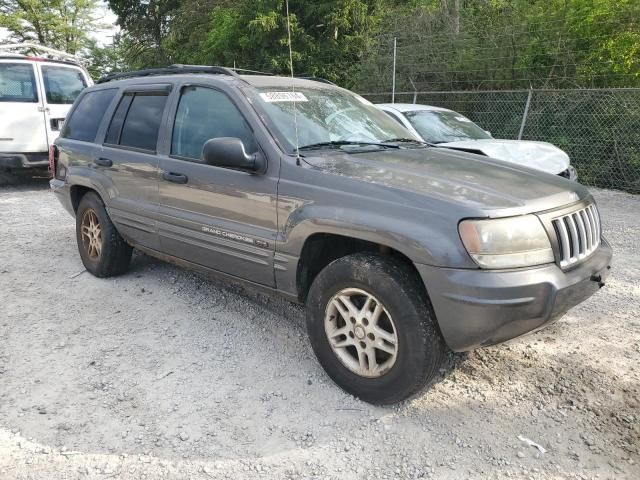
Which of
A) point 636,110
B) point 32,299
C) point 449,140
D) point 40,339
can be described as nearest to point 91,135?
point 32,299

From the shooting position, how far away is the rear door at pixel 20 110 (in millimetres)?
8805

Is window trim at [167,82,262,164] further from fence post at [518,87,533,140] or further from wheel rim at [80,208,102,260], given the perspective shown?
fence post at [518,87,533,140]

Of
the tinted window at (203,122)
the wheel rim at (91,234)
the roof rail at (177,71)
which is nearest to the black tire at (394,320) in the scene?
the tinted window at (203,122)

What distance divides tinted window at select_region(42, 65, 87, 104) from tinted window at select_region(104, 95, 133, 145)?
18.7 ft

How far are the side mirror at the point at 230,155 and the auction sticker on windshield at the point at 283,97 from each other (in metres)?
0.51

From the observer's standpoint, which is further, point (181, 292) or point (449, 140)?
point (449, 140)

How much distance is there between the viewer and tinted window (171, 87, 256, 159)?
11.4ft

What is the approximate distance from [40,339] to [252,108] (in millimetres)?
2151

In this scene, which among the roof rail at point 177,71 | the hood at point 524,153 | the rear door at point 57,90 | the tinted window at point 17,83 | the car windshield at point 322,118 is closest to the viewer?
the car windshield at point 322,118

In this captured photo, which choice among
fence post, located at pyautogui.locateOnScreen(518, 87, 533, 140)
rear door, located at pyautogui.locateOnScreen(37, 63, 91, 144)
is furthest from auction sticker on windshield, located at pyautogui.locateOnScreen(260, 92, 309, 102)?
fence post, located at pyautogui.locateOnScreen(518, 87, 533, 140)

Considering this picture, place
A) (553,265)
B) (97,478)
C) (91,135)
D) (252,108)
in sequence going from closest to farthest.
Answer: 1. (97,478)
2. (553,265)
3. (252,108)
4. (91,135)

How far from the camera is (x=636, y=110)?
9.09 m

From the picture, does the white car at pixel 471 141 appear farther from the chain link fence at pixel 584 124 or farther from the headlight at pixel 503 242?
the headlight at pixel 503 242

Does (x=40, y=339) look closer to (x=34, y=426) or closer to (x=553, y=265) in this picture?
(x=34, y=426)
